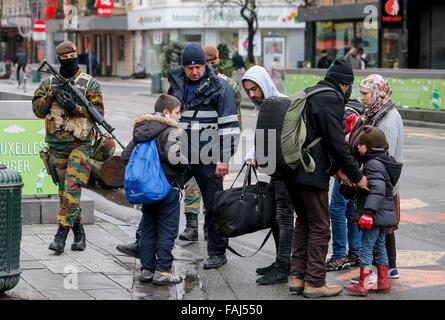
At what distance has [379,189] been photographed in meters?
7.44

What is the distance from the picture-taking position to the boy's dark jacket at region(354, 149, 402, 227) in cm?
743

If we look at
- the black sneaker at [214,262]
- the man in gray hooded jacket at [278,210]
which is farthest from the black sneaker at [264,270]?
the black sneaker at [214,262]

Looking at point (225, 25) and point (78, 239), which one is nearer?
point (78, 239)

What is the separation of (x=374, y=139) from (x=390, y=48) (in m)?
33.6

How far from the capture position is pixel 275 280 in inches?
311

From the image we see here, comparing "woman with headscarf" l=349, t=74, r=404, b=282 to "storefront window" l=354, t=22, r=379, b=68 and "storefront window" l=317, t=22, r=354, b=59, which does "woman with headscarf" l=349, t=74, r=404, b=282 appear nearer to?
"storefront window" l=354, t=22, r=379, b=68

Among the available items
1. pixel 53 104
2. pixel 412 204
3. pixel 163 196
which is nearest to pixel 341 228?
pixel 163 196

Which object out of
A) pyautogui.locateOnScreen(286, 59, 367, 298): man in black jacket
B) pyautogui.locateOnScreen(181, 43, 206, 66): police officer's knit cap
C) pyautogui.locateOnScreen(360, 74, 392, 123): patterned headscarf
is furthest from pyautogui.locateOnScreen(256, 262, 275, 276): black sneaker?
pyautogui.locateOnScreen(181, 43, 206, 66): police officer's knit cap

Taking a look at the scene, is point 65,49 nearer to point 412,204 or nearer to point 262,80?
point 262,80

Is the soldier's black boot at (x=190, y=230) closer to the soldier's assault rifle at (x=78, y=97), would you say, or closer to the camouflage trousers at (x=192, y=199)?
the camouflage trousers at (x=192, y=199)

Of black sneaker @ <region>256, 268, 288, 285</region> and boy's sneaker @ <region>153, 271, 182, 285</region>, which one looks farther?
black sneaker @ <region>256, 268, 288, 285</region>

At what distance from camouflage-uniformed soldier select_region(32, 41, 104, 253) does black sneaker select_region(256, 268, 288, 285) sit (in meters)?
2.00

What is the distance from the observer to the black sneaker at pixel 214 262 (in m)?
8.48
